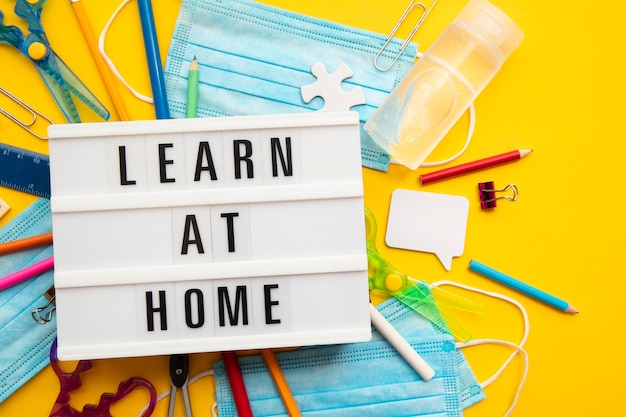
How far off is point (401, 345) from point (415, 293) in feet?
0.27

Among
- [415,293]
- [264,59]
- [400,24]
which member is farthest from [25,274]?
[400,24]

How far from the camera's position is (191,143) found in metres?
0.72

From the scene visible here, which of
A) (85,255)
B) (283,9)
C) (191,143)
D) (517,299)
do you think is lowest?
(517,299)

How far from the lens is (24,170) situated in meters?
0.89

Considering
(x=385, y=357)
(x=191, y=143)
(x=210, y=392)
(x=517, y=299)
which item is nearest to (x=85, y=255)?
(x=191, y=143)

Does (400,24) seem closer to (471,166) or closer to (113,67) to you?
(471,166)

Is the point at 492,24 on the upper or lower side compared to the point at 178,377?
upper

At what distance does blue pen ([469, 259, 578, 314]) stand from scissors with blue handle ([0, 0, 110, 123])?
2.04 ft

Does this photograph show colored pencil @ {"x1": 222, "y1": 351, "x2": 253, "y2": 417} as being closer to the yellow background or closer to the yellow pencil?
the yellow background

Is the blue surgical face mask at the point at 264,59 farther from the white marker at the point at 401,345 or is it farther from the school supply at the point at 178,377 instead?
the school supply at the point at 178,377

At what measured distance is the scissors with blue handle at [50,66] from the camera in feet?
2.86

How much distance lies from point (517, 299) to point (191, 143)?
22.1 inches

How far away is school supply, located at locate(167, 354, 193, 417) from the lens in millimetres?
842

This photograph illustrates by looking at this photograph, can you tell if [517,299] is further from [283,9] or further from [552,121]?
[283,9]
